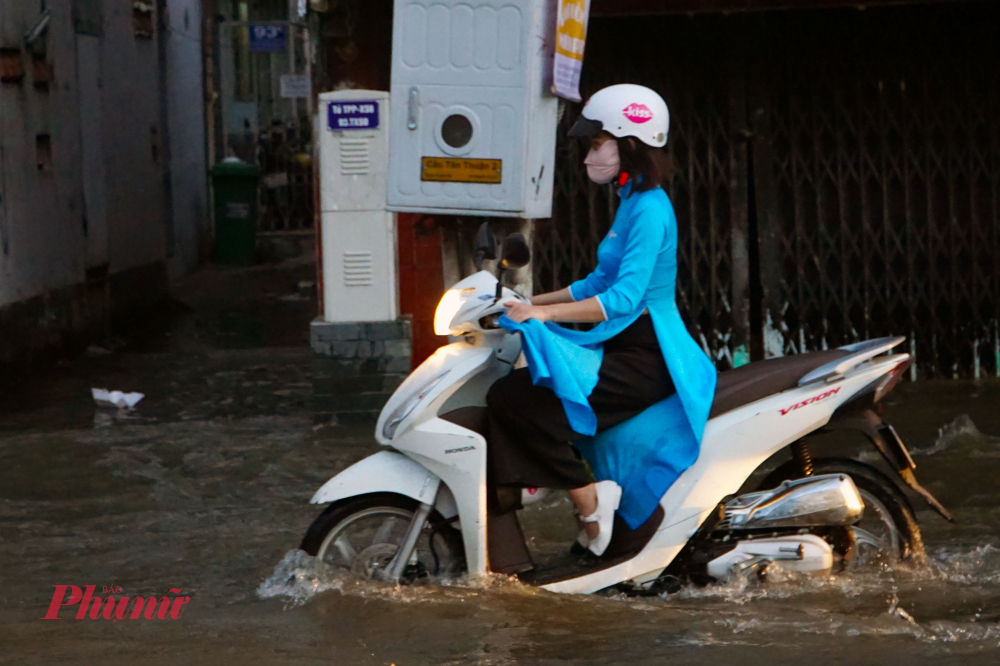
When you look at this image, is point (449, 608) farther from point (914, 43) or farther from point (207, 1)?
point (207, 1)

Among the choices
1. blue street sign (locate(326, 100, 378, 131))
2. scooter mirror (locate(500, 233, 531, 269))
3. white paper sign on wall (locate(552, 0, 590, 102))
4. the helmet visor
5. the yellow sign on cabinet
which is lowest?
scooter mirror (locate(500, 233, 531, 269))

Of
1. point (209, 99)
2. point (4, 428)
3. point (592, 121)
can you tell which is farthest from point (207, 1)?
point (592, 121)

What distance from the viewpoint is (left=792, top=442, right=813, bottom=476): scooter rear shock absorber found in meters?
4.47

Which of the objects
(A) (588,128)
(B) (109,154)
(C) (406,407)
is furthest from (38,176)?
(A) (588,128)

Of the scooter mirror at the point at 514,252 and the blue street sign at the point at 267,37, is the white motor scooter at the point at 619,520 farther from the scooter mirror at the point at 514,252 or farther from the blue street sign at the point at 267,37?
the blue street sign at the point at 267,37

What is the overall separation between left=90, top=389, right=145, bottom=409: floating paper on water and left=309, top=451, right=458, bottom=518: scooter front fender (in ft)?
14.7

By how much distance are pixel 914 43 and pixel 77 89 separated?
6.93 metres

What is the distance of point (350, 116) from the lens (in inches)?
298

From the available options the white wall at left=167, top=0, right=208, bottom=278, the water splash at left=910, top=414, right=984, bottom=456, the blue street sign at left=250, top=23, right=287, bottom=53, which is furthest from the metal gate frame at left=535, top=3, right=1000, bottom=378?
the blue street sign at left=250, top=23, right=287, bottom=53

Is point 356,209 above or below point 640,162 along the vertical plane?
below

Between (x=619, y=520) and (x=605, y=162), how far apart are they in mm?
1179

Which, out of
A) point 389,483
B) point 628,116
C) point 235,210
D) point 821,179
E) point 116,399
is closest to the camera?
point 628,116

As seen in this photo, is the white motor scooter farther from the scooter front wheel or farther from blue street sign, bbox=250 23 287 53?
blue street sign, bbox=250 23 287 53

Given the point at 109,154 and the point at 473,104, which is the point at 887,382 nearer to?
the point at 473,104
